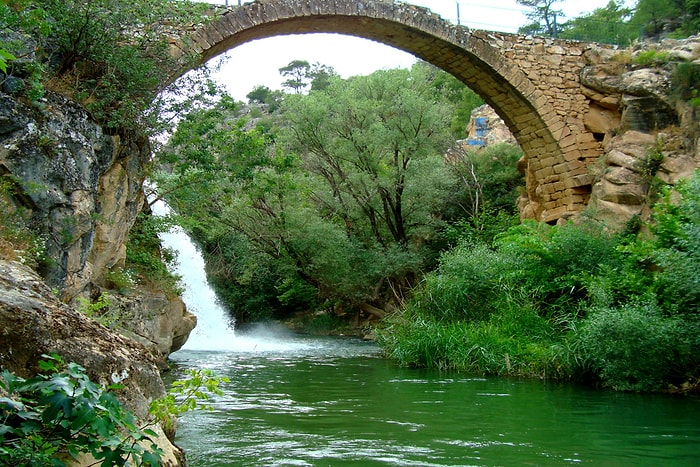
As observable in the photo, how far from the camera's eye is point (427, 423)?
513 centimetres

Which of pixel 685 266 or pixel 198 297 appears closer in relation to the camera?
pixel 685 266

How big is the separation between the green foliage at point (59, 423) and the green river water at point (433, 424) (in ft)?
6.13

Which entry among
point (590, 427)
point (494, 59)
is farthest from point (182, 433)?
point (494, 59)

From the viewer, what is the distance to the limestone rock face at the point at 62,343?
2.46m

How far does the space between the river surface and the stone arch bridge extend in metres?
6.31

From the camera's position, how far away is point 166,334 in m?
9.19

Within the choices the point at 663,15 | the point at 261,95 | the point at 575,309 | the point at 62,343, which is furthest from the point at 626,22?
the point at 261,95

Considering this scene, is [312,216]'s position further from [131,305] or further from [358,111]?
[131,305]

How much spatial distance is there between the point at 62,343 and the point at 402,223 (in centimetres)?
1517

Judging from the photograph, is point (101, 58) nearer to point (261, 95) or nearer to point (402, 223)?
point (402, 223)

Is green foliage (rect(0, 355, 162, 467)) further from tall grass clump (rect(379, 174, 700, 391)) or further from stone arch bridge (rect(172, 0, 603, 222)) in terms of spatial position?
stone arch bridge (rect(172, 0, 603, 222))

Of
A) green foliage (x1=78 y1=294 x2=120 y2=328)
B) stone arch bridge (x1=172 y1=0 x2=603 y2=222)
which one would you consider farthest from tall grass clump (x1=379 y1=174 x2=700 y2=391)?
green foliage (x1=78 y1=294 x2=120 y2=328)

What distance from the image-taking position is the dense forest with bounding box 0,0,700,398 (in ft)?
23.0

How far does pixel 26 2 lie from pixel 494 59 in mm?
8759
